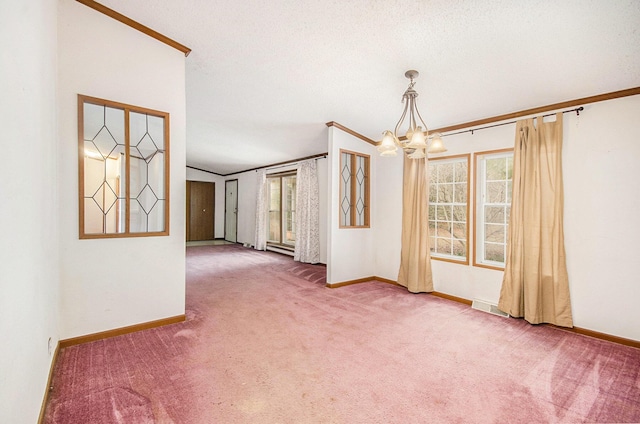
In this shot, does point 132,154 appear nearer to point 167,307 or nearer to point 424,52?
point 167,307

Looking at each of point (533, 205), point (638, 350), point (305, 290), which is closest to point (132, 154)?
point (305, 290)

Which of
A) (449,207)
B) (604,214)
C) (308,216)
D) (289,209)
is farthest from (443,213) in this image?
(289,209)

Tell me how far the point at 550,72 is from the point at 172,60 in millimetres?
3659

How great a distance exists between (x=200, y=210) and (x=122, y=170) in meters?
6.96

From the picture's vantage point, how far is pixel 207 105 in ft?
13.5

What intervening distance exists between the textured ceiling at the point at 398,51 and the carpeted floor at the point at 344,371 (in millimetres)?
2488

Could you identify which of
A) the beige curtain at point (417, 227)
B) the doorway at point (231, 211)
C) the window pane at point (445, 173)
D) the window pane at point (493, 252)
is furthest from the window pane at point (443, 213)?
the doorway at point (231, 211)

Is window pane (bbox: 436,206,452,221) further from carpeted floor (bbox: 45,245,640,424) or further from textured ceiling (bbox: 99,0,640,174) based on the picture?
carpeted floor (bbox: 45,245,640,424)

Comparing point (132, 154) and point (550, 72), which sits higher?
point (550, 72)

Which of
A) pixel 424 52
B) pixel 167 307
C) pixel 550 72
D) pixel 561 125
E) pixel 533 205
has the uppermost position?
pixel 424 52

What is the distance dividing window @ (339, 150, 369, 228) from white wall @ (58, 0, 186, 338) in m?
2.58

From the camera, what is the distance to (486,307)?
346 cm

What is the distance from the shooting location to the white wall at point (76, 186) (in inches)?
95.3

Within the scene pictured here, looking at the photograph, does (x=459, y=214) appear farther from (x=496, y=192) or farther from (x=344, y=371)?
(x=344, y=371)
